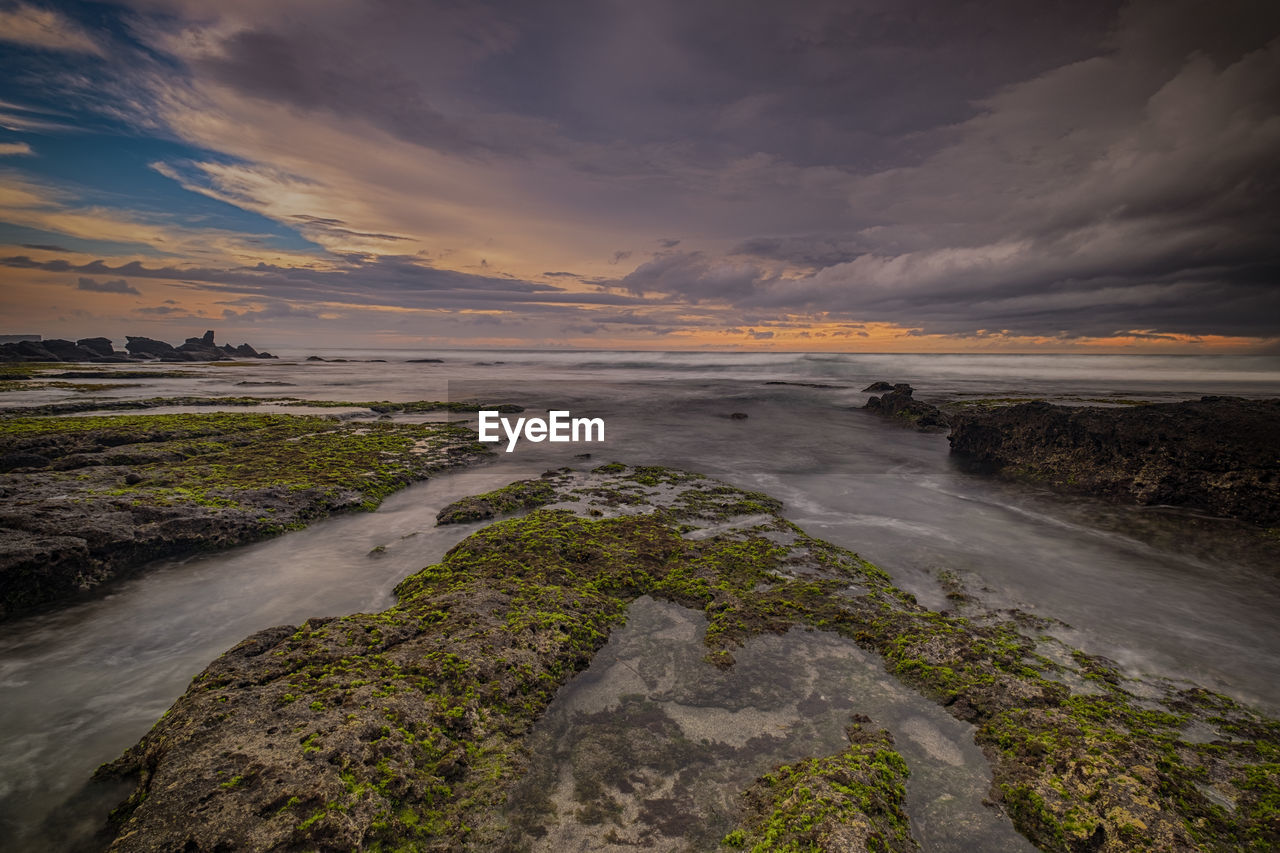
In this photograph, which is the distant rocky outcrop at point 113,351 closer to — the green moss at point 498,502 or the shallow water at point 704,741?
the green moss at point 498,502

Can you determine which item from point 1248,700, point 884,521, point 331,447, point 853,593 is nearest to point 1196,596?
point 1248,700

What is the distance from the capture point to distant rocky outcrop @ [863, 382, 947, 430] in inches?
1078

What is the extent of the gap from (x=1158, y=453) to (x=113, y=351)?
13226 cm

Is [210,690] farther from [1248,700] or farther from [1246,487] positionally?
[1246,487]

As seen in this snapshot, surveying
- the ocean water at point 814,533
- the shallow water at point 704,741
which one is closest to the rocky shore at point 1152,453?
the ocean water at point 814,533

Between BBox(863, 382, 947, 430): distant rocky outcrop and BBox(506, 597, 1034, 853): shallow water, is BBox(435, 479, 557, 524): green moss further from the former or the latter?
BBox(863, 382, 947, 430): distant rocky outcrop

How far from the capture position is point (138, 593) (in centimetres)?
797

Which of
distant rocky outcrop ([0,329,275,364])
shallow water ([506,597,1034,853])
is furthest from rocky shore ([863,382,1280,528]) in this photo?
distant rocky outcrop ([0,329,275,364])

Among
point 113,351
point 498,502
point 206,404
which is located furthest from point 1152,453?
point 113,351

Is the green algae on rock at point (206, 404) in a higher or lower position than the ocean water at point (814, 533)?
higher

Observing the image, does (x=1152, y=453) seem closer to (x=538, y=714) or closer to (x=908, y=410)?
(x=908, y=410)

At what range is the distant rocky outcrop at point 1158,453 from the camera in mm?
12578

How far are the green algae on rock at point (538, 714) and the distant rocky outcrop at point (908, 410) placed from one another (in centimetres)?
2190

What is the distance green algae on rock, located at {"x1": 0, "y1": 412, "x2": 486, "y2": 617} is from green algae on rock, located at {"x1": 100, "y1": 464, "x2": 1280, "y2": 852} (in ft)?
16.0
